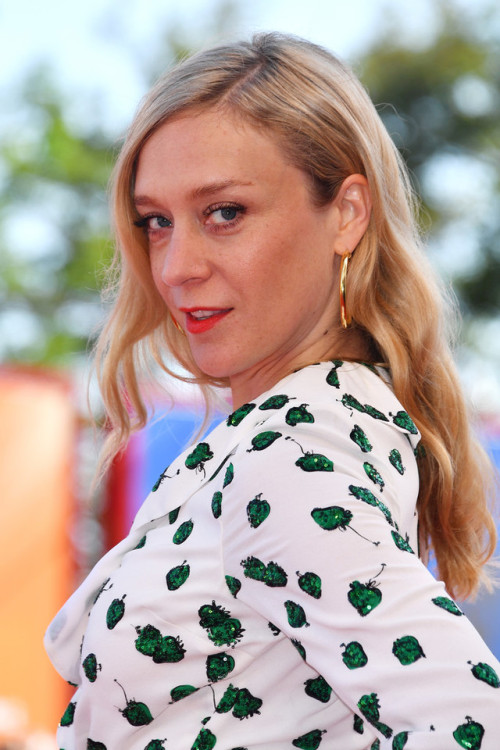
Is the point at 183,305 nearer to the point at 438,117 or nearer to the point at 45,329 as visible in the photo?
the point at 45,329

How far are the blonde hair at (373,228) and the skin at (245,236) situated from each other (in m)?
0.03

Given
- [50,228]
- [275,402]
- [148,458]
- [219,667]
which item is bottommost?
[219,667]

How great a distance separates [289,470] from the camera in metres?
1.12

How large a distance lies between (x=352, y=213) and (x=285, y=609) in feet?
2.20

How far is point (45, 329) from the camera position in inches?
562

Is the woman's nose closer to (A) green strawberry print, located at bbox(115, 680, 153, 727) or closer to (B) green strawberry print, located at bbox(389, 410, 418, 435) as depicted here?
(B) green strawberry print, located at bbox(389, 410, 418, 435)

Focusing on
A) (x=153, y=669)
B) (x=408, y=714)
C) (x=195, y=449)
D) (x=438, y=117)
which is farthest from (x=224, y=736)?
(x=438, y=117)

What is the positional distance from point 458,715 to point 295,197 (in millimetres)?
756

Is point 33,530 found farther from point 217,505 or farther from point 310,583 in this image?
point 310,583

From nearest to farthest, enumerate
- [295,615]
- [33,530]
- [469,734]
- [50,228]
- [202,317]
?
[469,734] < [295,615] < [202,317] < [33,530] < [50,228]

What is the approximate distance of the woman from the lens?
1045 millimetres

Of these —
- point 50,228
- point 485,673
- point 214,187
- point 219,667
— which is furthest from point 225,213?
point 50,228

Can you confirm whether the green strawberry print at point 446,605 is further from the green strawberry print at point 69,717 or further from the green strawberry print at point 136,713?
the green strawberry print at point 69,717

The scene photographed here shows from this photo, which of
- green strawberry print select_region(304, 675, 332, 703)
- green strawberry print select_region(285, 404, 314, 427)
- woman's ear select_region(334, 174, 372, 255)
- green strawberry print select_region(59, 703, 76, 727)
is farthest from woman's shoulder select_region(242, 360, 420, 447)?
green strawberry print select_region(59, 703, 76, 727)
